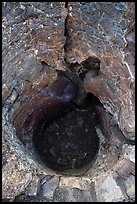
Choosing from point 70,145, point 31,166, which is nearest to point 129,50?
point 31,166

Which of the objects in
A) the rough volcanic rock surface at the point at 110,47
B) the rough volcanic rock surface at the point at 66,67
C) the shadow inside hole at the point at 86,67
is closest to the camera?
the rough volcanic rock surface at the point at 66,67

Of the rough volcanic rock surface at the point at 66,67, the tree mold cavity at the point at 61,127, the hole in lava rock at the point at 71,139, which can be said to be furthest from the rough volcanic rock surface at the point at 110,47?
the hole in lava rock at the point at 71,139

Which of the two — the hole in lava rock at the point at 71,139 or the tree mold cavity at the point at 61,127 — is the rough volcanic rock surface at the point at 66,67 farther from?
the hole in lava rock at the point at 71,139

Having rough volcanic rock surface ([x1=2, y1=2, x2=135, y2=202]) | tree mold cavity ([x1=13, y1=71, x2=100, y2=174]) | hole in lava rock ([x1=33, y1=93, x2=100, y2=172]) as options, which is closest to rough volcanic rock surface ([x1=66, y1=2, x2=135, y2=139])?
rough volcanic rock surface ([x1=2, y1=2, x2=135, y2=202])

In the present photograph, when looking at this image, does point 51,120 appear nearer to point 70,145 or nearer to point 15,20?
point 70,145

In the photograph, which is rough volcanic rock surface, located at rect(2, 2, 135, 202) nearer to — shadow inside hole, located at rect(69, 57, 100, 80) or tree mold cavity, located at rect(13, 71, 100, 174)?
shadow inside hole, located at rect(69, 57, 100, 80)
